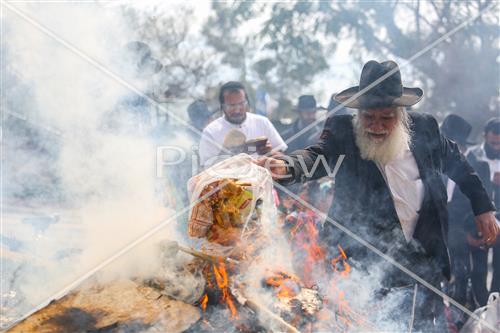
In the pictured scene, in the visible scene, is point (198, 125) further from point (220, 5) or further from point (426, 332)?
point (220, 5)

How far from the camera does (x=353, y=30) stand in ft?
40.0

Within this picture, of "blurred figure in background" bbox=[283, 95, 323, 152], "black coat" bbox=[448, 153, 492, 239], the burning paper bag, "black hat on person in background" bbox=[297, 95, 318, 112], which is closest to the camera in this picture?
the burning paper bag

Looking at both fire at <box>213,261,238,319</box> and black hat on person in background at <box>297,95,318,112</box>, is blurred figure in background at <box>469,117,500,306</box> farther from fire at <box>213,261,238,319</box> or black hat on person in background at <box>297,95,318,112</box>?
fire at <box>213,261,238,319</box>

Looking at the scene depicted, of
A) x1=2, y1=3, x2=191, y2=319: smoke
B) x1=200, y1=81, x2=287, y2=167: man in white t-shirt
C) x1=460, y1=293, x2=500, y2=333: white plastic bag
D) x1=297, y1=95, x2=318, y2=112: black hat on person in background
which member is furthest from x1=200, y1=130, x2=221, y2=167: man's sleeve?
x1=460, y1=293, x2=500, y2=333: white plastic bag

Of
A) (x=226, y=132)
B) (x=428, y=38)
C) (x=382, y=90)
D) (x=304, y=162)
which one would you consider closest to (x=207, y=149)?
(x=226, y=132)

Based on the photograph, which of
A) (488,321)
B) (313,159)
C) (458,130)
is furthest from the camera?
(458,130)

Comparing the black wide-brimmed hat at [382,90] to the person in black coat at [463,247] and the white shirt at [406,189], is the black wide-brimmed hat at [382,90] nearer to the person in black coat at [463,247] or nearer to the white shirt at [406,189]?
the white shirt at [406,189]

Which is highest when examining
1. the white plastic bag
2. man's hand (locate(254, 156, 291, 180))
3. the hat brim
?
the hat brim

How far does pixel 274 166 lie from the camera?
9.39ft

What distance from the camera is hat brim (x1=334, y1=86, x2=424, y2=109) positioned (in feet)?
10.7

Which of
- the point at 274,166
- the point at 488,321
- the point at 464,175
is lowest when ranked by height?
the point at 488,321

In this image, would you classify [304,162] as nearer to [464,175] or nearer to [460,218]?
[464,175]

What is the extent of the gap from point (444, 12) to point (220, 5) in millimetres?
9320

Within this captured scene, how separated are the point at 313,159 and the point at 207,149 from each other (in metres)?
2.60
